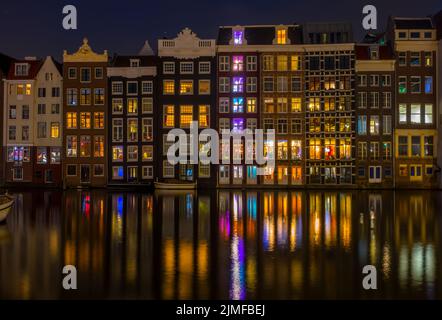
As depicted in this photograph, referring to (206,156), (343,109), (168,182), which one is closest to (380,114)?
(343,109)

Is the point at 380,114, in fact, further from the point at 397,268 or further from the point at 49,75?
the point at 397,268

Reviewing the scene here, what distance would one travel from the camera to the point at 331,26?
74.1m

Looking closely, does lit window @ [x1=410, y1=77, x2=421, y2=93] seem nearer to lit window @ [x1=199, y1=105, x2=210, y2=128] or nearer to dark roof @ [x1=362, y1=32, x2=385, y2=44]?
dark roof @ [x1=362, y1=32, x2=385, y2=44]

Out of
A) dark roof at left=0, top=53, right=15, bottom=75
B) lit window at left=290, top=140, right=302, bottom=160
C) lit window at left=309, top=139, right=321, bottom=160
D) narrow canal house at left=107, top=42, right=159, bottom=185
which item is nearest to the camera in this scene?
lit window at left=309, top=139, right=321, bottom=160

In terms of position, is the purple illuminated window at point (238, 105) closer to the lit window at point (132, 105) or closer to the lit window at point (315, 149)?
the lit window at point (315, 149)

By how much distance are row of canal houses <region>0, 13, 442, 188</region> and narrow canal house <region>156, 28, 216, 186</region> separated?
0.45ft

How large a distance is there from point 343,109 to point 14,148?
45.9 meters

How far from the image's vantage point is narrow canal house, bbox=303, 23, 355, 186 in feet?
235

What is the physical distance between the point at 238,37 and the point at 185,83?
9.85m

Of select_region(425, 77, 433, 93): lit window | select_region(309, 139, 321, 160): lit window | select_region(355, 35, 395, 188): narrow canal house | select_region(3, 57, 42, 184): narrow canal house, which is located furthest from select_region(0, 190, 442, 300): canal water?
select_region(3, 57, 42, 184): narrow canal house

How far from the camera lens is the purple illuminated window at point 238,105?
73.2 metres

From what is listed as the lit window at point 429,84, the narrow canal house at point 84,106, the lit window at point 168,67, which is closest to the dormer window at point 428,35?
the lit window at point 429,84

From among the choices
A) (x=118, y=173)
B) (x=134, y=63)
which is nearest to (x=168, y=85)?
(x=134, y=63)

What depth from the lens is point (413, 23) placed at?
7225cm
